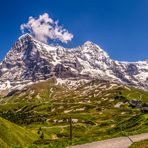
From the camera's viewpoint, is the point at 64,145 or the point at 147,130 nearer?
the point at 64,145

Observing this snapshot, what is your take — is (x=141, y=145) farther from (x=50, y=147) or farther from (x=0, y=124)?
(x=0, y=124)

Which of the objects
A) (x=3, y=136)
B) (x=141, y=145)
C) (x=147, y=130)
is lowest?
(x=141, y=145)

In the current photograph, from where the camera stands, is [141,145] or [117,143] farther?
[117,143]

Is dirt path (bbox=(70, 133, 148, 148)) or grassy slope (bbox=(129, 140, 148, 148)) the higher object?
dirt path (bbox=(70, 133, 148, 148))

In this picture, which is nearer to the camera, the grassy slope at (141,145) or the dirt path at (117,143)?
the grassy slope at (141,145)

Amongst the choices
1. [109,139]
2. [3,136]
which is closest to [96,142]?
[109,139]

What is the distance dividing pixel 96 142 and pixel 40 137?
15492 cm

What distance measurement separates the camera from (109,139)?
A: 36.6 metres

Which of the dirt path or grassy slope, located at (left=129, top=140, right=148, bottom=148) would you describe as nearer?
grassy slope, located at (left=129, top=140, right=148, bottom=148)

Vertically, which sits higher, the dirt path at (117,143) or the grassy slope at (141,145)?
the dirt path at (117,143)

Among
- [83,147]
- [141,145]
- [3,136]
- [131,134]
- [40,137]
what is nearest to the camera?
[141,145]

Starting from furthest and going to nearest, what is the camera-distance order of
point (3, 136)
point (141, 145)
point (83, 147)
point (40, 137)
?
point (40, 137)
point (3, 136)
point (83, 147)
point (141, 145)

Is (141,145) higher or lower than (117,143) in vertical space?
lower

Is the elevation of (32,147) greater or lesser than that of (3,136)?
lesser
